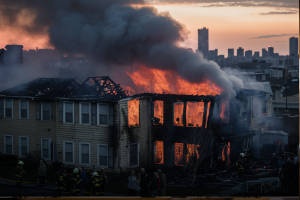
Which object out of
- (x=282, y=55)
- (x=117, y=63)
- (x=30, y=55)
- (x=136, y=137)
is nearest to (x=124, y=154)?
(x=136, y=137)

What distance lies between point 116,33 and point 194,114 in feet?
6.05

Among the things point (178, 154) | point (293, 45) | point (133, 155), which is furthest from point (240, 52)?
point (133, 155)

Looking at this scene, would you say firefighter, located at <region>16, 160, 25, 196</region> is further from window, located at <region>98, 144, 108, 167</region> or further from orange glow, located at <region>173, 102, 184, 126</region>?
orange glow, located at <region>173, 102, 184, 126</region>

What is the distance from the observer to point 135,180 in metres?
10.7

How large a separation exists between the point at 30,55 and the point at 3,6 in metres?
0.92

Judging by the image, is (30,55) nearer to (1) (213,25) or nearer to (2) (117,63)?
(2) (117,63)

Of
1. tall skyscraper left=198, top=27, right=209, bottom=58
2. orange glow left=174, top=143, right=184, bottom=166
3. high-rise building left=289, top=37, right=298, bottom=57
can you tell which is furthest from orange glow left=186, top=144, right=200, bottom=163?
high-rise building left=289, top=37, right=298, bottom=57

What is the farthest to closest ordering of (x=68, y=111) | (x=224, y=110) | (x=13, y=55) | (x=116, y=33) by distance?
(x=13, y=55) < (x=68, y=111) < (x=116, y=33) < (x=224, y=110)

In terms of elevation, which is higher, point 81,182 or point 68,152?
point 68,152

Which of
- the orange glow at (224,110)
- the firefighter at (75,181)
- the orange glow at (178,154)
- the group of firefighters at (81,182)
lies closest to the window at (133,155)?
the group of firefighters at (81,182)

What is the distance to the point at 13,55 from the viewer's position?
11133 mm

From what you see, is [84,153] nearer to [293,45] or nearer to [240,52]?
[240,52]

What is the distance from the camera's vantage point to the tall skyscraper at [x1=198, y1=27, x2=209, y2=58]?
35.2 ft

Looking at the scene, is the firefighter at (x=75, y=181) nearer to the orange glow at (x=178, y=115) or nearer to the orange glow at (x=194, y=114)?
the orange glow at (x=178, y=115)
